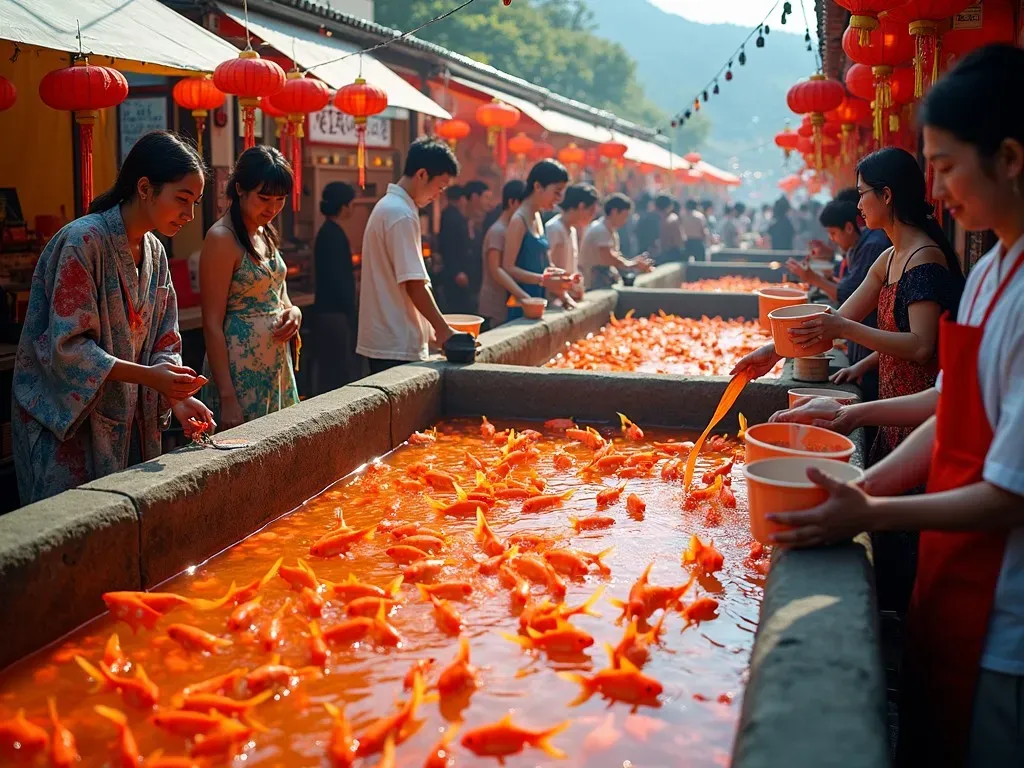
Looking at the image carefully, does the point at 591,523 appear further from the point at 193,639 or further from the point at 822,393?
the point at 193,639

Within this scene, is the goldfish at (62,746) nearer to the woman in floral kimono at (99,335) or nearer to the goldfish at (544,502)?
the woman in floral kimono at (99,335)

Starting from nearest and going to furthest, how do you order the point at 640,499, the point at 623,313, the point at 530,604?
the point at 530,604, the point at 640,499, the point at 623,313

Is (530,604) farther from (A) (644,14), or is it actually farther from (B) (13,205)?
(A) (644,14)

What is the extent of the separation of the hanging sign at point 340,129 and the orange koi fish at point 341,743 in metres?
8.14

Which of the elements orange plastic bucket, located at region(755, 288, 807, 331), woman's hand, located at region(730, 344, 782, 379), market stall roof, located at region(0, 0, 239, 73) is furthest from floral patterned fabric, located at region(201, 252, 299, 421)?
orange plastic bucket, located at region(755, 288, 807, 331)

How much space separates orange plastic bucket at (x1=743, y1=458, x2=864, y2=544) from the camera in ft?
8.00

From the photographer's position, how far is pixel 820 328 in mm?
3305

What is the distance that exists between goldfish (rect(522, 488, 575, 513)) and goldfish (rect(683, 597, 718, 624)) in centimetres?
102

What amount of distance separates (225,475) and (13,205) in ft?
16.4

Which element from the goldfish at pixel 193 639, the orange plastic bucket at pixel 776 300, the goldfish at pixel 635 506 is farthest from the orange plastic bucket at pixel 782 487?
the orange plastic bucket at pixel 776 300

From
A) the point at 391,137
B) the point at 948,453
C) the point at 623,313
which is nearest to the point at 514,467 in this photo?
the point at 948,453

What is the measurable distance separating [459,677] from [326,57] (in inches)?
263

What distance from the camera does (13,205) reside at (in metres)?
7.16

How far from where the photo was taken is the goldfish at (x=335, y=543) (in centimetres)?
319
